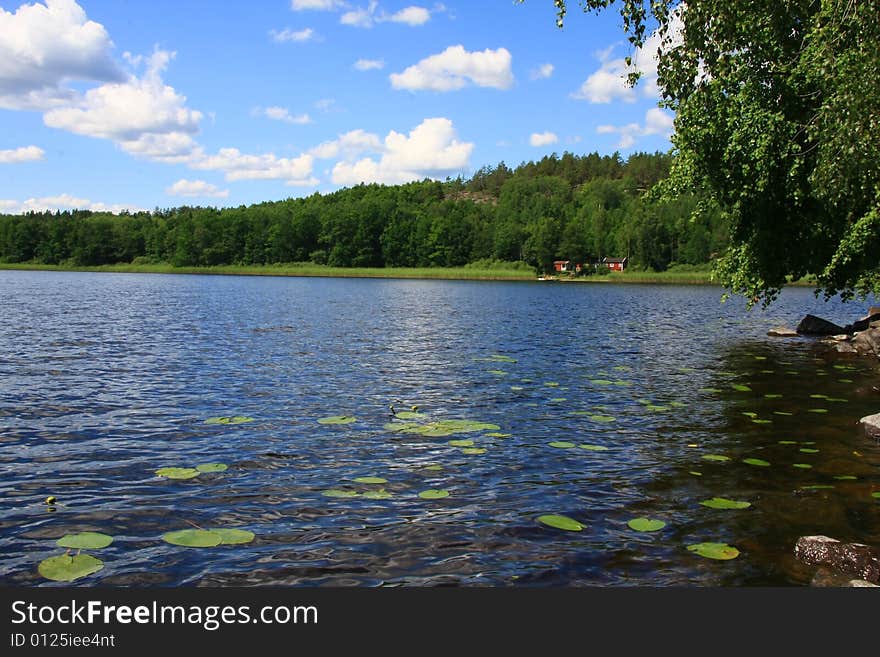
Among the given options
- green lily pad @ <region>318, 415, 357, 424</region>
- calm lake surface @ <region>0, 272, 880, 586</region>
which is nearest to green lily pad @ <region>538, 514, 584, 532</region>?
calm lake surface @ <region>0, 272, 880, 586</region>

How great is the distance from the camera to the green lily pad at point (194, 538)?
9078mm

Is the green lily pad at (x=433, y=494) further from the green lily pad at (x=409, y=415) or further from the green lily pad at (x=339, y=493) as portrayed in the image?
the green lily pad at (x=409, y=415)

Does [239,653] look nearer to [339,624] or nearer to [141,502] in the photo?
[339,624]

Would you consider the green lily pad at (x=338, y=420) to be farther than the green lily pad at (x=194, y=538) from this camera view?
Yes

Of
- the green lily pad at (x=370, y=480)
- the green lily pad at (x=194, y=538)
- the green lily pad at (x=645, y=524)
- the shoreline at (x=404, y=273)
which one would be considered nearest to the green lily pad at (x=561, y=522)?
the green lily pad at (x=645, y=524)

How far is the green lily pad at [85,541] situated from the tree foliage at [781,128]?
42.3 feet

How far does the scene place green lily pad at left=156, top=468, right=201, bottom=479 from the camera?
1195 cm

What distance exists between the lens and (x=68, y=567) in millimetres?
8250

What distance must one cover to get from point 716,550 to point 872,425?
359 inches

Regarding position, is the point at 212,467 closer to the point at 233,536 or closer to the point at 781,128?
the point at 233,536

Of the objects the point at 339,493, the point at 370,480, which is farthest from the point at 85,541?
the point at 370,480

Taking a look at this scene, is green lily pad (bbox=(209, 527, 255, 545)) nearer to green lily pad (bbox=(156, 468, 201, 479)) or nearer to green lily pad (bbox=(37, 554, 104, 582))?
green lily pad (bbox=(37, 554, 104, 582))

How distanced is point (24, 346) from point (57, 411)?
14.8 metres

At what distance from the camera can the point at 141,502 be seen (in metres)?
10.7
